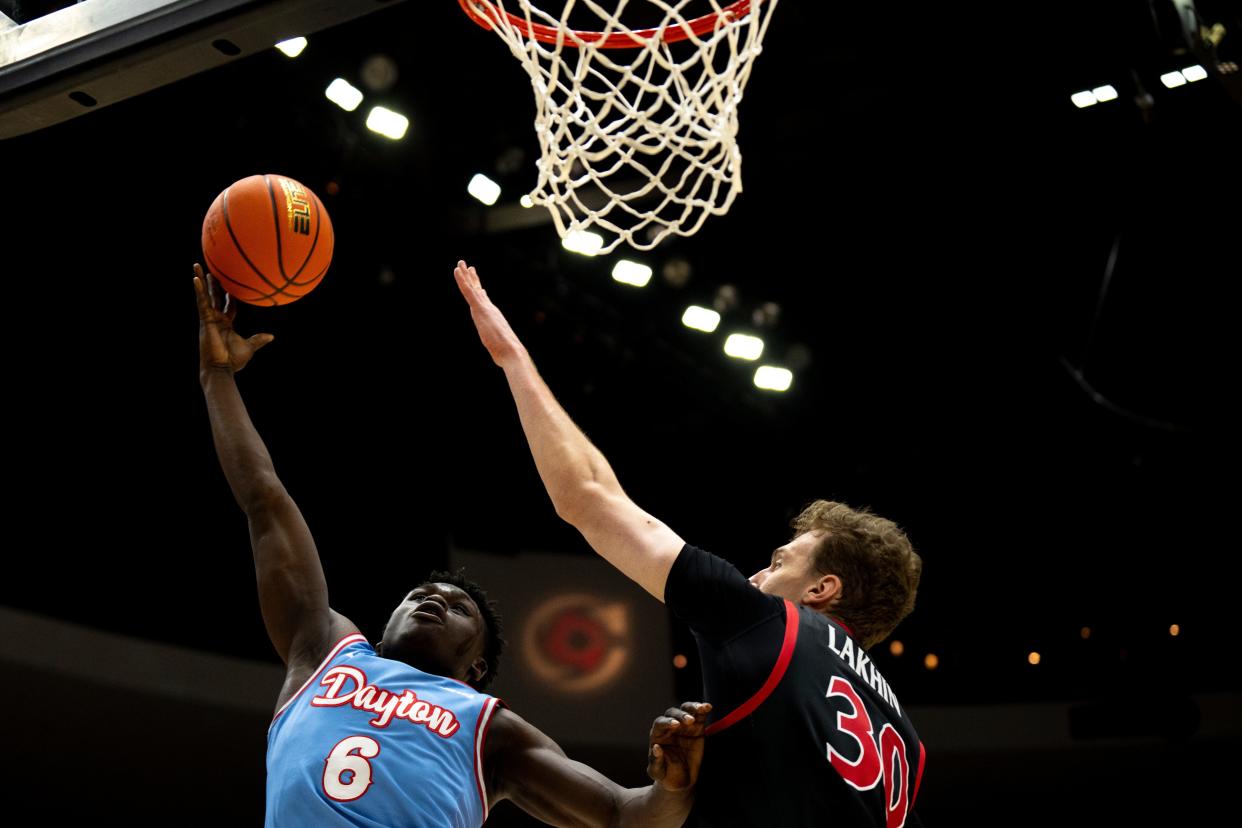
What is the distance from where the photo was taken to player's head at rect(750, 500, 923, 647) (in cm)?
243

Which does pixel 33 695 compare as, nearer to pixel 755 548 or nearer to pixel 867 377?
pixel 755 548

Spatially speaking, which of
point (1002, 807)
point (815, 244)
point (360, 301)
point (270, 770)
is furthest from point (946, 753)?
point (270, 770)

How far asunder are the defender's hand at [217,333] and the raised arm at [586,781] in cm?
110

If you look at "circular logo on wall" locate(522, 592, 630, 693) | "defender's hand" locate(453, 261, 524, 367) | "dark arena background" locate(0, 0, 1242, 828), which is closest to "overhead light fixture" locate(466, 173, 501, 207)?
"dark arena background" locate(0, 0, 1242, 828)

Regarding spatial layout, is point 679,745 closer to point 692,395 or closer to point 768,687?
point 768,687

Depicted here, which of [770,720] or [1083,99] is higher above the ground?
[770,720]

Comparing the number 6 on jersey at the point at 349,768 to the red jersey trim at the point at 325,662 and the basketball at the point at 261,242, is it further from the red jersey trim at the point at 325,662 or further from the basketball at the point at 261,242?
the basketball at the point at 261,242

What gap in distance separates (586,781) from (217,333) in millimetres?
1398

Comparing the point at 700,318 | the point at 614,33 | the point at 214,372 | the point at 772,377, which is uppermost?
the point at 614,33

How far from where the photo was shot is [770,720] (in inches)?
80.4

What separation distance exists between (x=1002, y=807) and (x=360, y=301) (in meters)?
5.24

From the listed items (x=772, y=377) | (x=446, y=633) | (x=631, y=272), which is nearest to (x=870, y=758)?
(x=446, y=633)

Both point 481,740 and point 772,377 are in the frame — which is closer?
point 481,740

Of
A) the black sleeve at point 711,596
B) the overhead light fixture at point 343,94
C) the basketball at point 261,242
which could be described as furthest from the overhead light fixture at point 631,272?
the black sleeve at point 711,596
